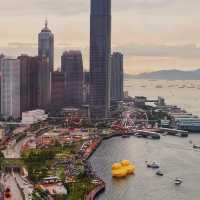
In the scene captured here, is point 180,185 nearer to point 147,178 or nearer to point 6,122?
point 147,178

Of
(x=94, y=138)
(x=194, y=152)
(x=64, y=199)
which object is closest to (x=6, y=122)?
(x=94, y=138)

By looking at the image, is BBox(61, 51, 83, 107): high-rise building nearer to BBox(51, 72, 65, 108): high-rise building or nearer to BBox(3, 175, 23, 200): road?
BBox(51, 72, 65, 108): high-rise building

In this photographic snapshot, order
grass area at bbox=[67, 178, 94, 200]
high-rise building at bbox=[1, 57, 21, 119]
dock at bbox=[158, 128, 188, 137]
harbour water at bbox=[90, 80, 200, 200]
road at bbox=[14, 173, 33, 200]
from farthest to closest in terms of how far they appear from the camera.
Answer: high-rise building at bbox=[1, 57, 21, 119], dock at bbox=[158, 128, 188, 137], harbour water at bbox=[90, 80, 200, 200], road at bbox=[14, 173, 33, 200], grass area at bbox=[67, 178, 94, 200]

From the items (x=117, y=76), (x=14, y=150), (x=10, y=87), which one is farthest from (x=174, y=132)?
(x=117, y=76)

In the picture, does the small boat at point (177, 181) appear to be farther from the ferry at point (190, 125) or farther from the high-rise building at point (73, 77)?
the high-rise building at point (73, 77)

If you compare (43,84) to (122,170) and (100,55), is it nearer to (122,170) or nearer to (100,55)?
(100,55)

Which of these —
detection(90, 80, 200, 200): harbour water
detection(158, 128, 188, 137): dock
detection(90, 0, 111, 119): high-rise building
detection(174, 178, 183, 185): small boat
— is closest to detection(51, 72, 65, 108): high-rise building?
detection(90, 0, 111, 119): high-rise building
